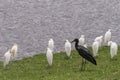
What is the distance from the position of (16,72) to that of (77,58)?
176 inches

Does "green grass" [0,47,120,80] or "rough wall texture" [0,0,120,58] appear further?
"rough wall texture" [0,0,120,58]

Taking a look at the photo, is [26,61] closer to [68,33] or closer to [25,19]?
[68,33]

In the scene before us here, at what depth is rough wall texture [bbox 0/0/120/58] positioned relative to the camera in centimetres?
3098

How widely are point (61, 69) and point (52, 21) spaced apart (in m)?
18.2

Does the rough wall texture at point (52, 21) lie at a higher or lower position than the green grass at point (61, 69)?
higher

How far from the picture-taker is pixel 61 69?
21031mm

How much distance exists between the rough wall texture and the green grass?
9.93 ft

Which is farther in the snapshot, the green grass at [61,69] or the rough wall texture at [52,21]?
the rough wall texture at [52,21]

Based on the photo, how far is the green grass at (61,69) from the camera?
1923cm

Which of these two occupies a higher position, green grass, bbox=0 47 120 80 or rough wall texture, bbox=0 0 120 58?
rough wall texture, bbox=0 0 120 58

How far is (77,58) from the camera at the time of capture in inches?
947

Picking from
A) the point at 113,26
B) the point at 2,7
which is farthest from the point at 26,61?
the point at 2,7

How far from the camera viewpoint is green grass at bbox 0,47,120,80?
19.2 metres

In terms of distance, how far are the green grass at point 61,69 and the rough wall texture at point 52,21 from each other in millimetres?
3025
